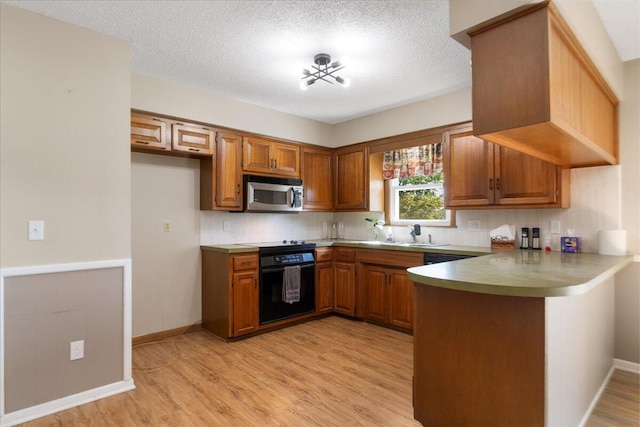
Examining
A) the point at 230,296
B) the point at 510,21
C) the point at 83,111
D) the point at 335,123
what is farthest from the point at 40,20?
the point at 335,123

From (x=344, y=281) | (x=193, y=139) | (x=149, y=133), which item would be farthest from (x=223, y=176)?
(x=344, y=281)

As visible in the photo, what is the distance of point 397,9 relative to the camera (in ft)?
7.25

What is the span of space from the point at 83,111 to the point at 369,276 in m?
3.10

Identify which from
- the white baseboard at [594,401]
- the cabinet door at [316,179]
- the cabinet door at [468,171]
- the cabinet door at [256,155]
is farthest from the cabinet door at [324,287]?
the white baseboard at [594,401]

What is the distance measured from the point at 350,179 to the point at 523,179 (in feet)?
7.08

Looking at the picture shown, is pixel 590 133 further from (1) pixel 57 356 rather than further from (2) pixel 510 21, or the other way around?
(1) pixel 57 356

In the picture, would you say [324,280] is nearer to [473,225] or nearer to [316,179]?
[316,179]

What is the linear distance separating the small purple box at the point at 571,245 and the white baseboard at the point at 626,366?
962 millimetres

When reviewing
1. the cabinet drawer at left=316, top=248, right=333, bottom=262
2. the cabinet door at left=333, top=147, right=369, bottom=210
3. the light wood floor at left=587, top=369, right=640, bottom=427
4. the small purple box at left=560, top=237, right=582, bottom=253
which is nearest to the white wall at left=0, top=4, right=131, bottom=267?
the cabinet drawer at left=316, top=248, right=333, bottom=262

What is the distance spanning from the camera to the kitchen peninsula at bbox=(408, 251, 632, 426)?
56.7 inches

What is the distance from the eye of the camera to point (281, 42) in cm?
263

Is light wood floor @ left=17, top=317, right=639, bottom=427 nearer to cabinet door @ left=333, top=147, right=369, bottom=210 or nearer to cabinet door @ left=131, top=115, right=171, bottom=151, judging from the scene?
cabinet door @ left=333, top=147, right=369, bottom=210

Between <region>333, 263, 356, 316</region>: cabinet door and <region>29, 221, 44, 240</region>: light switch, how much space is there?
2.95 metres

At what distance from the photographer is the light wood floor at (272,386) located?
2.16 meters
